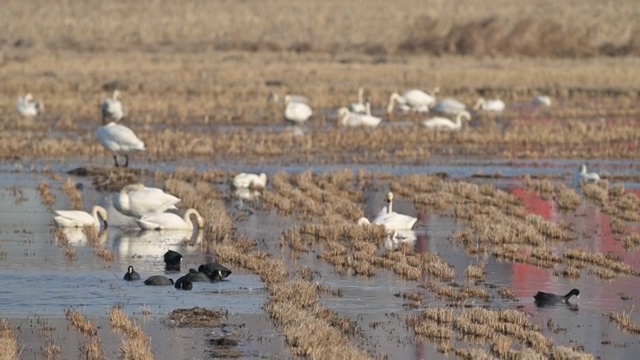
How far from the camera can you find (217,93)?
37.8m

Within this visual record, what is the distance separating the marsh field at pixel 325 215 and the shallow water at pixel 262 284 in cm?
4

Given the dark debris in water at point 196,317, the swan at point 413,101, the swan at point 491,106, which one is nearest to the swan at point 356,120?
the swan at point 413,101

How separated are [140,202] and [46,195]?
333 cm

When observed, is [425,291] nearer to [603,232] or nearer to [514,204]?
[603,232]

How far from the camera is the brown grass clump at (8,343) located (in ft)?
29.2

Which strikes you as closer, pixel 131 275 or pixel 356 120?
pixel 131 275

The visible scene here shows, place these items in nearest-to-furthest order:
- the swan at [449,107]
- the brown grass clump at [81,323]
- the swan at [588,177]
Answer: the brown grass clump at [81,323]
the swan at [588,177]
the swan at [449,107]

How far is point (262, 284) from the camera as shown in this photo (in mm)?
12109

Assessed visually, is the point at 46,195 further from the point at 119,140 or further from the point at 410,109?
the point at 410,109

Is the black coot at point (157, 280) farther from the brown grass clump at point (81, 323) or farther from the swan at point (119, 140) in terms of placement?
the swan at point (119, 140)

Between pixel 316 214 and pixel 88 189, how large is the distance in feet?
13.4

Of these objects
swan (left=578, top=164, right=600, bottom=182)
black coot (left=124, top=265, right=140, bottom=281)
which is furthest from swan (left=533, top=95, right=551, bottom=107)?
black coot (left=124, top=265, right=140, bottom=281)

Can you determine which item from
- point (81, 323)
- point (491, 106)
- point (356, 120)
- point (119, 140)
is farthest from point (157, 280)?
point (491, 106)

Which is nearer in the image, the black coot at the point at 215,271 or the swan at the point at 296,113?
the black coot at the point at 215,271
